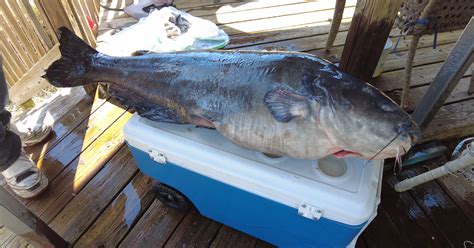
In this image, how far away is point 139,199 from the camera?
1.79 metres

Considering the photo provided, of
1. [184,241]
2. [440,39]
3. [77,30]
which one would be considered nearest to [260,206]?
[184,241]

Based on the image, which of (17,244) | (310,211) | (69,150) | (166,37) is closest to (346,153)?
(310,211)

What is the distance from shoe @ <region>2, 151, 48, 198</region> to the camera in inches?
66.6

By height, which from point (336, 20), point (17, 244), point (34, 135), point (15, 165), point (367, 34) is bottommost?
point (17, 244)

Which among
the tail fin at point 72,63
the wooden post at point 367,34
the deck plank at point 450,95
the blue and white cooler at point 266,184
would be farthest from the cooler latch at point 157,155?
the deck plank at point 450,95

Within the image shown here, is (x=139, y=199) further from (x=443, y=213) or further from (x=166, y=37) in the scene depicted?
(x=443, y=213)

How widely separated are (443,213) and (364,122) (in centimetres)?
121

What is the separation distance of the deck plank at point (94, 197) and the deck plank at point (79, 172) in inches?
1.9

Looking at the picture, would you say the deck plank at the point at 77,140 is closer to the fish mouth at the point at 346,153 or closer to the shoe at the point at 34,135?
the shoe at the point at 34,135

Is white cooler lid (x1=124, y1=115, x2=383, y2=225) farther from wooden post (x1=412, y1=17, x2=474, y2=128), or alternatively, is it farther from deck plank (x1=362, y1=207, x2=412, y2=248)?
wooden post (x1=412, y1=17, x2=474, y2=128)

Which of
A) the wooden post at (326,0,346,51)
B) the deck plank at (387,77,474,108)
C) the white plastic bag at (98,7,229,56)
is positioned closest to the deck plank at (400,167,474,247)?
the deck plank at (387,77,474,108)

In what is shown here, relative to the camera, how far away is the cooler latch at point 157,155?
131cm

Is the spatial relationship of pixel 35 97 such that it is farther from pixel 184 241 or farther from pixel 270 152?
pixel 270 152

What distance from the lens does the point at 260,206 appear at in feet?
4.00
